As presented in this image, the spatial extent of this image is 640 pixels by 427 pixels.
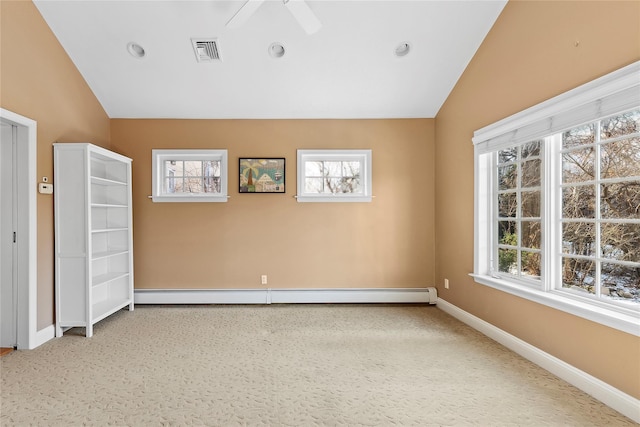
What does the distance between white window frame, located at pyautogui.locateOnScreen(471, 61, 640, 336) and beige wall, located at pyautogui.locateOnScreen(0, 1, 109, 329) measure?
4.37m

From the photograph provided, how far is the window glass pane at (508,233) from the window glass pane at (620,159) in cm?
91

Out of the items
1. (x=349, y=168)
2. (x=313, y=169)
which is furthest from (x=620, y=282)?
(x=313, y=169)

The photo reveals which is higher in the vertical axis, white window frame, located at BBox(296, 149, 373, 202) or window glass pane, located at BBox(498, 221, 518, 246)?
white window frame, located at BBox(296, 149, 373, 202)

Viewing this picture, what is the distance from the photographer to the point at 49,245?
2.96m

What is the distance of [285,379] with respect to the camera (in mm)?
2217

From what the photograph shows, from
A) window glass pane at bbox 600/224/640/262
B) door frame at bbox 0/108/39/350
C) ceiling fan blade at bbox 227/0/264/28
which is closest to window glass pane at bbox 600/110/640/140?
window glass pane at bbox 600/224/640/262

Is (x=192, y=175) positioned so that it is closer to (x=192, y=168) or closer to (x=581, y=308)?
(x=192, y=168)

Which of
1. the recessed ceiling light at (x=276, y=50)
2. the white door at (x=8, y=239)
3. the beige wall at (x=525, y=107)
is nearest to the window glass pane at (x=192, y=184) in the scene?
Result: the white door at (x=8, y=239)

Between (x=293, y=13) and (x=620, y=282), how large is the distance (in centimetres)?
306

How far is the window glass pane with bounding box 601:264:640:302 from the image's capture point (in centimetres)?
195

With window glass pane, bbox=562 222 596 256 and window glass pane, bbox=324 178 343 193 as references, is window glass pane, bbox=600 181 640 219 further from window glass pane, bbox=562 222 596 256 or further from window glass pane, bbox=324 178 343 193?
window glass pane, bbox=324 178 343 193

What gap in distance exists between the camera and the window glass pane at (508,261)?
2898 millimetres

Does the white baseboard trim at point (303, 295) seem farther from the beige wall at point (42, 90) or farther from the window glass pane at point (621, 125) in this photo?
the window glass pane at point (621, 125)

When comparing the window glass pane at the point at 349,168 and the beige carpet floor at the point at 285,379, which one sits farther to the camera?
the window glass pane at the point at 349,168
